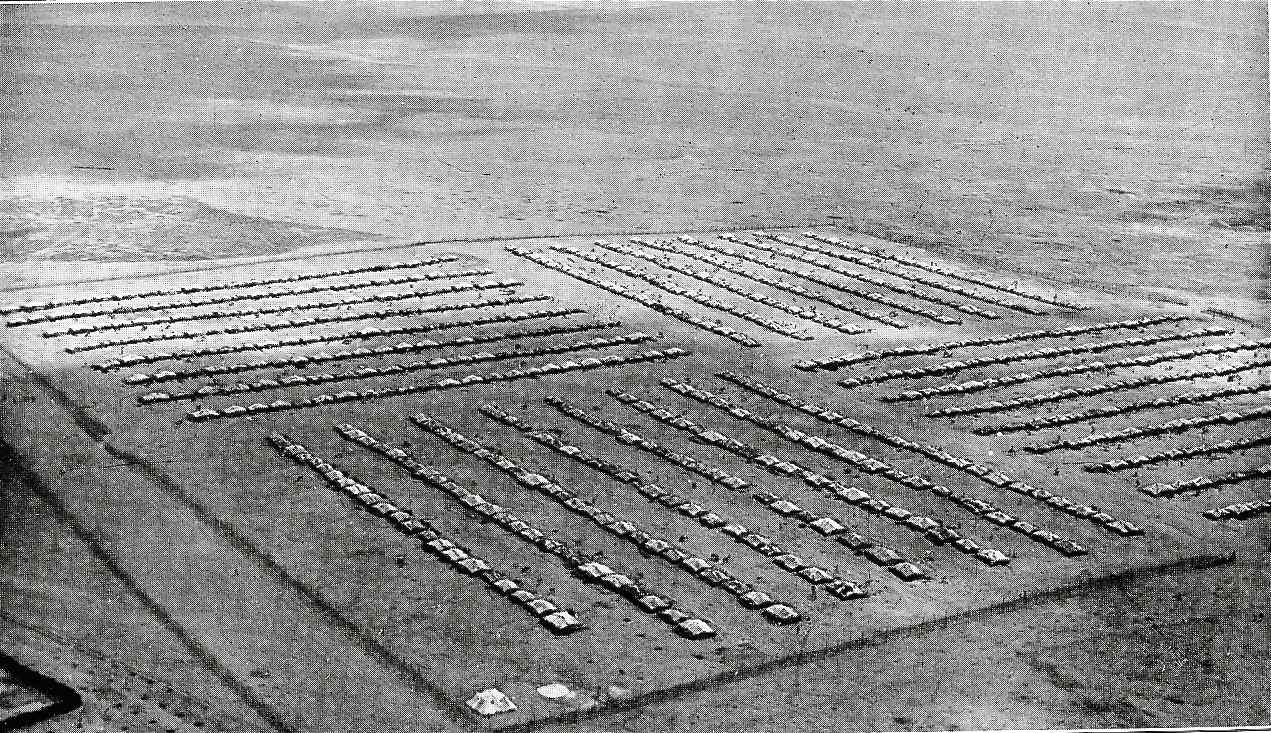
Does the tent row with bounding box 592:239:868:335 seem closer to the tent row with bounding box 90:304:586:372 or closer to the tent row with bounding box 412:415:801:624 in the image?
the tent row with bounding box 90:304:586:372

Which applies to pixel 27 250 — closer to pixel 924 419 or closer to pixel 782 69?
pixel 924 419

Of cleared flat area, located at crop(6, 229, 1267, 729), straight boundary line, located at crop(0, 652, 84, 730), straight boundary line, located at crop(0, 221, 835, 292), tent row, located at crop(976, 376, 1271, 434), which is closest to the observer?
straight boundary line, located at crop(0, 652, 84, 730)

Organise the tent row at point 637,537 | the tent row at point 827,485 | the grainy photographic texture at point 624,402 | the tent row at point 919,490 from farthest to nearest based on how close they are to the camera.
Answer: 1. the tent row at point 919,490
2. the tent row at point 827,485
3. the tent row at point 637,537
4. the grainy photographic texture at point 624,402

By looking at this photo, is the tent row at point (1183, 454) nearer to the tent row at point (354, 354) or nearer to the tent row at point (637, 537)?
the tent row at point (637, 537)

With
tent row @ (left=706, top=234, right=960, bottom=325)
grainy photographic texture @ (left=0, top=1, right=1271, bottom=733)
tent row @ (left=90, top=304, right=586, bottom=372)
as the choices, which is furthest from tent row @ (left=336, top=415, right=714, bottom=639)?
tent row @ (left=706, top=234, right=960, bottom=325)

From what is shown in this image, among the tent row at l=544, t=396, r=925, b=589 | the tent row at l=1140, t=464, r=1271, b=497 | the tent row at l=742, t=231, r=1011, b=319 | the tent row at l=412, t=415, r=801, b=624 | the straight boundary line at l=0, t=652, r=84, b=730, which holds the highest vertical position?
the tent row at l=742, t=231, r=1011, b=319

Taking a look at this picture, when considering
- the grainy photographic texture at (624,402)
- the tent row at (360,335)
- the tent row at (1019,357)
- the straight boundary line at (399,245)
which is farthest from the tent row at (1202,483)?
the straight boundary line at (399,245)

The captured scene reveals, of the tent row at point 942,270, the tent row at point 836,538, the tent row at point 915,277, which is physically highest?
the tent row at point 942,270

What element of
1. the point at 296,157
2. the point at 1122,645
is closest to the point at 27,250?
the point at 296,157

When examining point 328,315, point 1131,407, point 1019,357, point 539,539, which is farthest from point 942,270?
point 539,539

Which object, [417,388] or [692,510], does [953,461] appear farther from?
[417,388]
